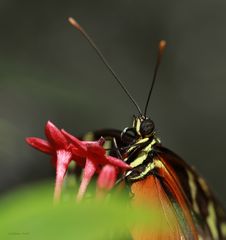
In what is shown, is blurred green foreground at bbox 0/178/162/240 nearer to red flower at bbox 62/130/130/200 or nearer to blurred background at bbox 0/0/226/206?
red flower at bbox 62/130/130/200

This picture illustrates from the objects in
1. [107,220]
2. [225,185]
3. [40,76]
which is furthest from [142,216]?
[225,185]

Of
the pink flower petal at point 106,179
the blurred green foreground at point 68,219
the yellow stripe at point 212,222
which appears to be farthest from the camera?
the yellow stripe at point 212,222

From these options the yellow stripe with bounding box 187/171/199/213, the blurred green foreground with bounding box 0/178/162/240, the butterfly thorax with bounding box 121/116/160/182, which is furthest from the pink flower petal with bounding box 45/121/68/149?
the blurred green foreground with bounding box 0/178/162/240

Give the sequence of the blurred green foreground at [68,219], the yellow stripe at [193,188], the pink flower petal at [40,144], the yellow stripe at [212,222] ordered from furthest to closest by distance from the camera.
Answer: the yellow stripe at [212,222]
the yellow stripe at [193,188]
the pink flower petal at [40,144]
the blurred green foreground at [68,219]

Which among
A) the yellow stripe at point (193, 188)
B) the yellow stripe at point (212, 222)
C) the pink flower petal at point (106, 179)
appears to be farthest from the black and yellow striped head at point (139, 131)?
the pink flower petal at point (106, 179)

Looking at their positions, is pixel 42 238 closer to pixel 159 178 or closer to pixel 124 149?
pixel 124 149

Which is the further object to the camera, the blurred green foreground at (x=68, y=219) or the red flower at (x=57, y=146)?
the red flower at (x=57, y=146)

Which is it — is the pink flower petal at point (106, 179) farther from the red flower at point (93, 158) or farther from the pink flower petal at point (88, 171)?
the pink flower petal at point (88, 171)
